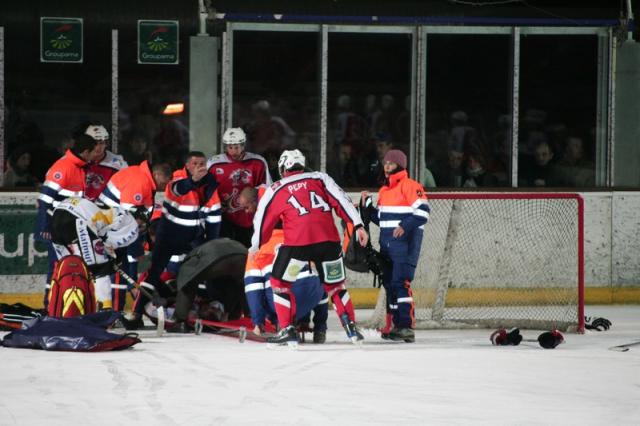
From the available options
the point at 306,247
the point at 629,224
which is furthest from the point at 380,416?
the point at 629,224

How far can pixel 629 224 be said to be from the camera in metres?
13.4

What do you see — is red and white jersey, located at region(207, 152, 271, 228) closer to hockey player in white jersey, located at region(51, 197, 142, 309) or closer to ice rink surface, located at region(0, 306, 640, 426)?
hockey player in white jersey, located at region(51, 197, 142, 309)

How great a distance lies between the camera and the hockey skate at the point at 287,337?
971cm

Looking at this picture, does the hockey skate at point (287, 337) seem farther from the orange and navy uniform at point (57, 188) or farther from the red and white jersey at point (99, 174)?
the red and white jersey at point (99, 174)

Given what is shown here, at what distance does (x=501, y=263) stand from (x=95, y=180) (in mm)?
3648

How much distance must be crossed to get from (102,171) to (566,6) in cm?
560

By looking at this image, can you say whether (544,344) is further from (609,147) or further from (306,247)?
(609,147)

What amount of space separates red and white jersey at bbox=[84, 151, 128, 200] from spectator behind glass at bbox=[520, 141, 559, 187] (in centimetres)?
467

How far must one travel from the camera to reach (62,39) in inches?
549

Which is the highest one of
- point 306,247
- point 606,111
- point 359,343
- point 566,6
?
point 566,6

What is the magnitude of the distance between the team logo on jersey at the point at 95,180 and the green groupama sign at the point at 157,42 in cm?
276

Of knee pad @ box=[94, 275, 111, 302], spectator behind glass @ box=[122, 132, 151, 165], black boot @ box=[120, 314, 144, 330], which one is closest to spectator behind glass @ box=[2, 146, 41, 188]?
spectator behind glass @ box=[122, 132, 151, 165]

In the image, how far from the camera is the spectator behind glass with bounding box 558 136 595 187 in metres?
14.5

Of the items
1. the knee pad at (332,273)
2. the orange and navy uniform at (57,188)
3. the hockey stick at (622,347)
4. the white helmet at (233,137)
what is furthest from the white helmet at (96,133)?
the hockey stick at (622,347)
